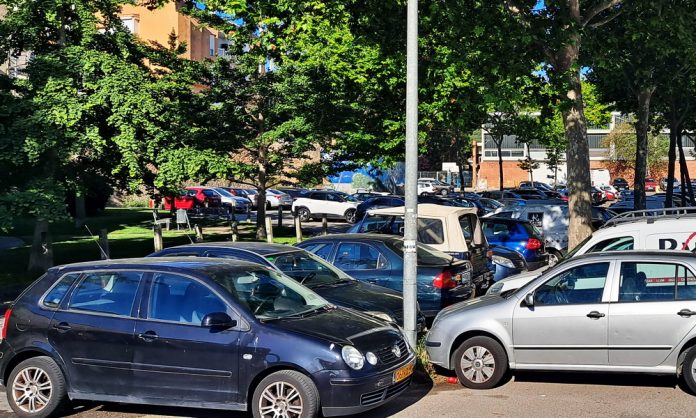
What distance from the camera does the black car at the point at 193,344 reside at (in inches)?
243

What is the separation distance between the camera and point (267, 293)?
7004 millimetres

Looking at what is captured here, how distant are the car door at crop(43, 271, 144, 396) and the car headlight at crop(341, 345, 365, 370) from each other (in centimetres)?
207

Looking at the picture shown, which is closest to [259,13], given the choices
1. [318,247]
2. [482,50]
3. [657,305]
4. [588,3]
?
[482,50]

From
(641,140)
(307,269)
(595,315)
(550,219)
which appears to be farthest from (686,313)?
(641,140)

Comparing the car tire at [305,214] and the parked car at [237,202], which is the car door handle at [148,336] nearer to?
the car tire at [305,214]

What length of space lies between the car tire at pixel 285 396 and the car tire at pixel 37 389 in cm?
209

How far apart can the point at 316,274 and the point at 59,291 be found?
352cm

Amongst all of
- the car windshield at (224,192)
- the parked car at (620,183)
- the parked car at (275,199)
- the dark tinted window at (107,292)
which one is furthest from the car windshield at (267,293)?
the parked car at (620,183)

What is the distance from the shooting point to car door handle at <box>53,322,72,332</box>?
692 cm

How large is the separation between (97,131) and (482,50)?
31.6 ft

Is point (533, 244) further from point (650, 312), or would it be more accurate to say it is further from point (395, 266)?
point (650, 312)

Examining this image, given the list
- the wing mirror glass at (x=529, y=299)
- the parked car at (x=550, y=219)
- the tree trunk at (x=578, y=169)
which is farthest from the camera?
the parked car at (x=550, y=219)

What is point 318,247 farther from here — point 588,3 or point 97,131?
point 588,3

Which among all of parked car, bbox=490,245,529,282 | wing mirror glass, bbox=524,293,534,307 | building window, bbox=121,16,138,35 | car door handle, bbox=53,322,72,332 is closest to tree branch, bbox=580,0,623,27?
parked car, bbox=490,245,529,282
